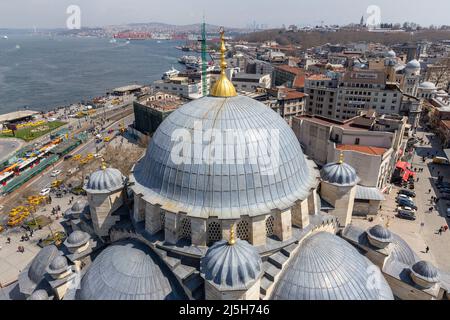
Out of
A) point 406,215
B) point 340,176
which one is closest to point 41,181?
point 340,176

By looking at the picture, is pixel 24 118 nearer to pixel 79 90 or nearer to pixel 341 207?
pixel 79 90

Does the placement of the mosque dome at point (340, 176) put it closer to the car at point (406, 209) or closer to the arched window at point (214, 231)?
the arched window at point (214, 231)

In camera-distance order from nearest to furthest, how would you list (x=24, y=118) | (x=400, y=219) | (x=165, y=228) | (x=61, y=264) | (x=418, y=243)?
(x=165, y=228), (x=61, y=264), (x=418, y=243), (x=400, y=219), (x=24, y=118)

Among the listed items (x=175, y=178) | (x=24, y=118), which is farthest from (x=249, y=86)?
(x=175, y=178)

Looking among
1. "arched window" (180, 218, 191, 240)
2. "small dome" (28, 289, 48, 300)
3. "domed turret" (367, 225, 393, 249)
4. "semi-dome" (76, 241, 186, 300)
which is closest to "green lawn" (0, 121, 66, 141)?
"small dome" (28, 289, 48, 300)

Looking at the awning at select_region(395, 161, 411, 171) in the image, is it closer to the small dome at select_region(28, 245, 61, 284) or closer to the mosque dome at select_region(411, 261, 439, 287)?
the mosque dome at select_region(411, 261, 439, 287)

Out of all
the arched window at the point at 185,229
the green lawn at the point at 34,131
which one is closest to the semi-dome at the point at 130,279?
the arched window at the point at 185,229

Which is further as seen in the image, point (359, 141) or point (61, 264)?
point (359, 141)

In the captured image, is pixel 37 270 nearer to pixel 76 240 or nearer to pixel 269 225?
pixel 76 240
